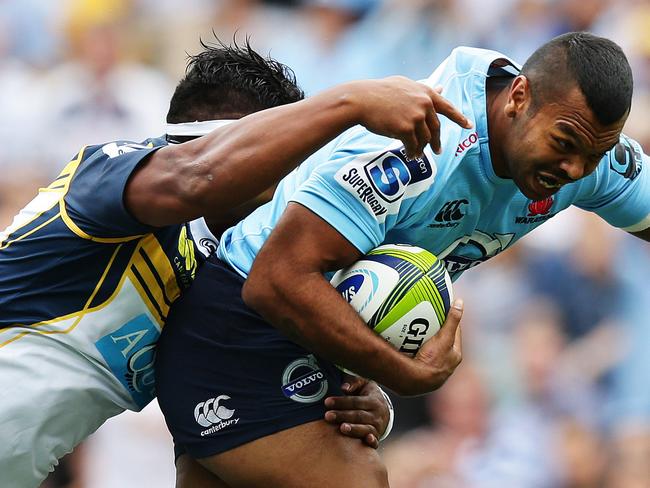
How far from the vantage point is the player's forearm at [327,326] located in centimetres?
377

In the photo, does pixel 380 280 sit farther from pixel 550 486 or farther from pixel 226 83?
pixel 550 486

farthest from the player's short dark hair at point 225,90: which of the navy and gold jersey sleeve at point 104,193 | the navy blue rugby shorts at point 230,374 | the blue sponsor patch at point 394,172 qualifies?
the blue sponsor patch at point 394,172

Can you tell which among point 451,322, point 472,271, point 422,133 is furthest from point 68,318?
point 472,271

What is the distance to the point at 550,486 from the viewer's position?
7516 millimetres

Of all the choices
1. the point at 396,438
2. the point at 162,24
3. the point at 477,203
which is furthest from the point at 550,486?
the point at 162,24

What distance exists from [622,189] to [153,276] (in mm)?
1904

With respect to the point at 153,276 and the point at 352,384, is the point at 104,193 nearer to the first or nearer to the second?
the point at 153,276

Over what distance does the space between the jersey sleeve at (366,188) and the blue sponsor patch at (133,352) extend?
2.75 feet

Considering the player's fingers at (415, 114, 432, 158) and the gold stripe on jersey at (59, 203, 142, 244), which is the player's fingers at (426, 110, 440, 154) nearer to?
the player's fingers at (415, 114, 432, 158)

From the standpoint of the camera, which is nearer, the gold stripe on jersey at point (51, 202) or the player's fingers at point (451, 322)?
the player's fingers at point (451, 322)

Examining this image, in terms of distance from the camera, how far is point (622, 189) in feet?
15.1

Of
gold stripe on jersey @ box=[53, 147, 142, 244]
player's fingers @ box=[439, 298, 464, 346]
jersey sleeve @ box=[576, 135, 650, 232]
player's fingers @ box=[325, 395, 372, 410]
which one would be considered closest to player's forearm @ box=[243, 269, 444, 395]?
player's fingers @ box=[439, 298, 464, 346]

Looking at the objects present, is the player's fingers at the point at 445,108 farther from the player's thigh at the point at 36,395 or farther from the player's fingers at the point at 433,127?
the player's thigh at the point at 36,395

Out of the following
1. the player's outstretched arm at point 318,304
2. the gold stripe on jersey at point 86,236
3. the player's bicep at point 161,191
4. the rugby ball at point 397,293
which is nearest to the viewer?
the player's bicep at point 161,191
